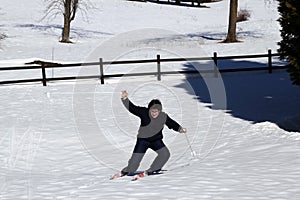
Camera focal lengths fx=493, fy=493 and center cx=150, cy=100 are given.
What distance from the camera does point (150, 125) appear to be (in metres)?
7.89

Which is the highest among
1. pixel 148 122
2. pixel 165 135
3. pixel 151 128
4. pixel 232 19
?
pixel 232 19

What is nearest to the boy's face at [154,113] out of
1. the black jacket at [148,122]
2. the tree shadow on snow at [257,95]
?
the black jacket at [148,122]

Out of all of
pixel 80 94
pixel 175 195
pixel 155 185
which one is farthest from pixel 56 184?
pixel 80 94

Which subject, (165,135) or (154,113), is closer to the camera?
(154,113)

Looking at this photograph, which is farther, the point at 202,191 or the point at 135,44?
the point at 135,44

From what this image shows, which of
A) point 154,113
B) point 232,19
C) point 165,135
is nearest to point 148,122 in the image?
point 154,113

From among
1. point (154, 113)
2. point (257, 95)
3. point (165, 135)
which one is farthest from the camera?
point (257, 95)

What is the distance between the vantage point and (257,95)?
16000 millimetres

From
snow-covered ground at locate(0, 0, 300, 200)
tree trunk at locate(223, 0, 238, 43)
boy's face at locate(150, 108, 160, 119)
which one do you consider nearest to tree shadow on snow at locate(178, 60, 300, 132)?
snow-covered ground at locate(0, 0, 300, 200)

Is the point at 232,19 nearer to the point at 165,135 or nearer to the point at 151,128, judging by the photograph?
the point at 165,135

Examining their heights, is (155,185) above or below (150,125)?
below

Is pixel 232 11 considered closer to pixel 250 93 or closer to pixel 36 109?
pixel 250 93

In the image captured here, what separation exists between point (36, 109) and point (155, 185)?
8.47m

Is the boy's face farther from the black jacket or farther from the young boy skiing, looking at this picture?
the black jacket
